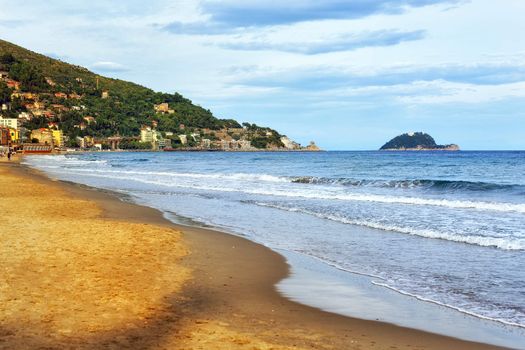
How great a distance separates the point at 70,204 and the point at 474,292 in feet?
52.7

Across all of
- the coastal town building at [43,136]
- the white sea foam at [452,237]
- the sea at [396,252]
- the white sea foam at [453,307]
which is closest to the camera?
the white sea foam at [453,307]

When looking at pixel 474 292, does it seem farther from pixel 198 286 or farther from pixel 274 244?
pixel 274 244

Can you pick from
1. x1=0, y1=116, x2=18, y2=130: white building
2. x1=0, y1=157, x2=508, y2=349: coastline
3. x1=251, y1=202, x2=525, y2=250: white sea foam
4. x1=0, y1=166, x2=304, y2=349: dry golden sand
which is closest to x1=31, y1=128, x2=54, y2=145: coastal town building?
→ x1=0, y1=116, x2=18, y2=130: white building

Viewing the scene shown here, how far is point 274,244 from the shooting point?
45.0ft

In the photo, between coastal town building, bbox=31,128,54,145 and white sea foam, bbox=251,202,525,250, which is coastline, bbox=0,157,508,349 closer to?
white sea foam, bbox=251,202,525,250

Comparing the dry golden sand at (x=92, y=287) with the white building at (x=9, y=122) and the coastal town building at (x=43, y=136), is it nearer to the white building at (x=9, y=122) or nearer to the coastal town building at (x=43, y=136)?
the coastal town building at (x=43, y=136)

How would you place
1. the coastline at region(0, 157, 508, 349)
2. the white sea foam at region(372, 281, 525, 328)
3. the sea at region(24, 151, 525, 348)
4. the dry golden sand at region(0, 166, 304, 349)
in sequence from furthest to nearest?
the sea at region(24, 151, 525, 348)
the white sea foam at region(372, 281, 525, 328)
the coastline at region(0, 157, 508, 349)
the dry golden sand at region(0, 166, 304, 349)

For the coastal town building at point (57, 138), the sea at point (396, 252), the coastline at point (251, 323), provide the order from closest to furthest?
the coastline at point (251, 323) → the sea at point (396, 252) → the coastal town building at point (57, 138)

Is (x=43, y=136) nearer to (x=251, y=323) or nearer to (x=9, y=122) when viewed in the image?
(x=9, y=122)

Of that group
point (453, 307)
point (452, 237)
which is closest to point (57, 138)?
point (452, 237)

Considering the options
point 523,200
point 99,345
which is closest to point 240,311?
point 99,345

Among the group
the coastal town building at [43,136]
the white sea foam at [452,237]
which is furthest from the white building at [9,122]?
the white sea foam at [452,237]

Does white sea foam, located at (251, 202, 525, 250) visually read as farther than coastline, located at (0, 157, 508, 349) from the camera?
Yes

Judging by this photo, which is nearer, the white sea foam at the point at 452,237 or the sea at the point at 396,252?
the sea at the point at 396,252
